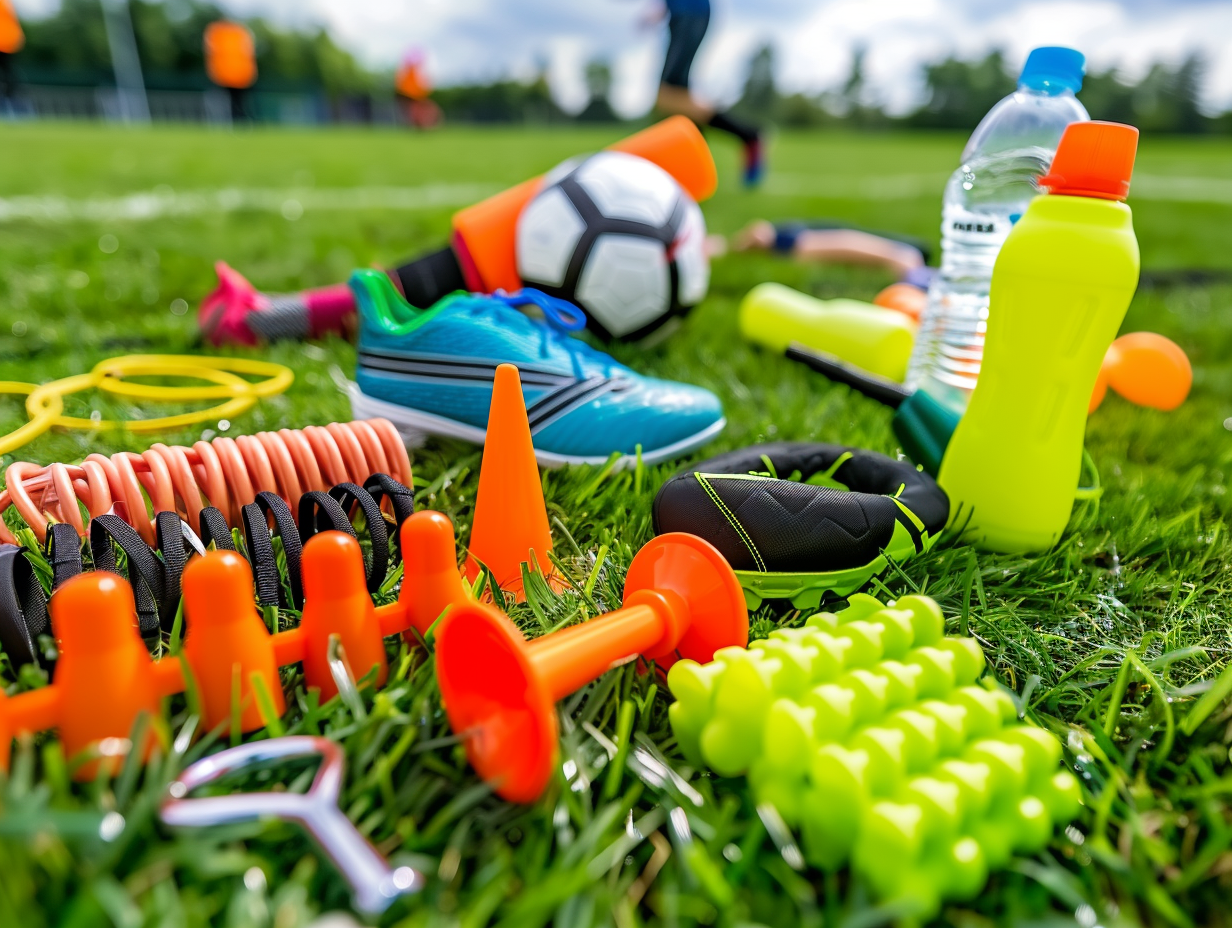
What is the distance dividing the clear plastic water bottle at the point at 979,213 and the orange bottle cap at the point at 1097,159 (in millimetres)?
440

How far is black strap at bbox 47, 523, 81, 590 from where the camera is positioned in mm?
965

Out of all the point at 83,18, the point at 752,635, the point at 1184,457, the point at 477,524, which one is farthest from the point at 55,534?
the point at 83,18

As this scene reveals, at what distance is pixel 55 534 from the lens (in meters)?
1.00

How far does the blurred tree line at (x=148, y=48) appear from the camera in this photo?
143 ft

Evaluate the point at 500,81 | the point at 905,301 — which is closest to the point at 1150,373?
the point at 905,301

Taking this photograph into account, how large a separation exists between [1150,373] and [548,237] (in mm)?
1703

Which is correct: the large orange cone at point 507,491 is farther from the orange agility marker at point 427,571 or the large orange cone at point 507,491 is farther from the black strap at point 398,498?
the orange agility marker at point 427,571

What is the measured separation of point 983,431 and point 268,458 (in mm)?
1225

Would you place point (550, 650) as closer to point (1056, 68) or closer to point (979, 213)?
point (1056, 68)

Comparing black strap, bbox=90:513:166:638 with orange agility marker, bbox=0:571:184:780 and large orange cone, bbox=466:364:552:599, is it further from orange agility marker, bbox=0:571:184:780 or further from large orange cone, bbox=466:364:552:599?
large orange cone, bbox=466:364:552:599

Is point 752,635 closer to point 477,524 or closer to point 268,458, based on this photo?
point 477,524

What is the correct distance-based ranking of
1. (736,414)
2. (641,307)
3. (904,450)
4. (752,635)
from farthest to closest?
(641,307) < (736,414) < (904,450) < (752,635)

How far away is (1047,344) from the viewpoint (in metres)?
1.28

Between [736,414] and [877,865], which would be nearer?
[877,865]
